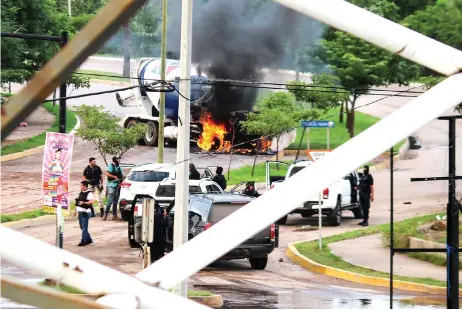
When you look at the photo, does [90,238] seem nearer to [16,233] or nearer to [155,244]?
[155,244]

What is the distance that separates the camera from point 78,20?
37.2 meters

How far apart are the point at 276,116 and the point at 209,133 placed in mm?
3007

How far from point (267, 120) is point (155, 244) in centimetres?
1889

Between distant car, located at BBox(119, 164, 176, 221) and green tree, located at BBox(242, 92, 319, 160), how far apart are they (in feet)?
27.4

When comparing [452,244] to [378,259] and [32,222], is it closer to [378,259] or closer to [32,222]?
[378,259]

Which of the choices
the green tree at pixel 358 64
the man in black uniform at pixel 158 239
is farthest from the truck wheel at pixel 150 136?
the man in black uniform at pixel 158 239

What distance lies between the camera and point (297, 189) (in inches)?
115

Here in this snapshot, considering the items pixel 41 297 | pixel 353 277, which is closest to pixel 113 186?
pixel 353 277

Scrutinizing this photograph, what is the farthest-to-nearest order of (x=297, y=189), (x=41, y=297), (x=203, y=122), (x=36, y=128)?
1. (x=36, y=128)
2. (x=203, y=122)
3. (x=297, y=189)
4. (x=41, y=297)

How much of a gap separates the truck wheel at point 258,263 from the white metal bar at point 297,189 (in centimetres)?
1603

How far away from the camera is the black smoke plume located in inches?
1357

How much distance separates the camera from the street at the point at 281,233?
15.9 meters

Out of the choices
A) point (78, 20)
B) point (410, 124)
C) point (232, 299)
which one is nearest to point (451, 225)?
point (232, 299)

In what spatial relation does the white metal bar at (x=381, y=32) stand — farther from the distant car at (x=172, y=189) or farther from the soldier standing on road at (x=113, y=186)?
the soldier standing on road at (x=113, y=186)
